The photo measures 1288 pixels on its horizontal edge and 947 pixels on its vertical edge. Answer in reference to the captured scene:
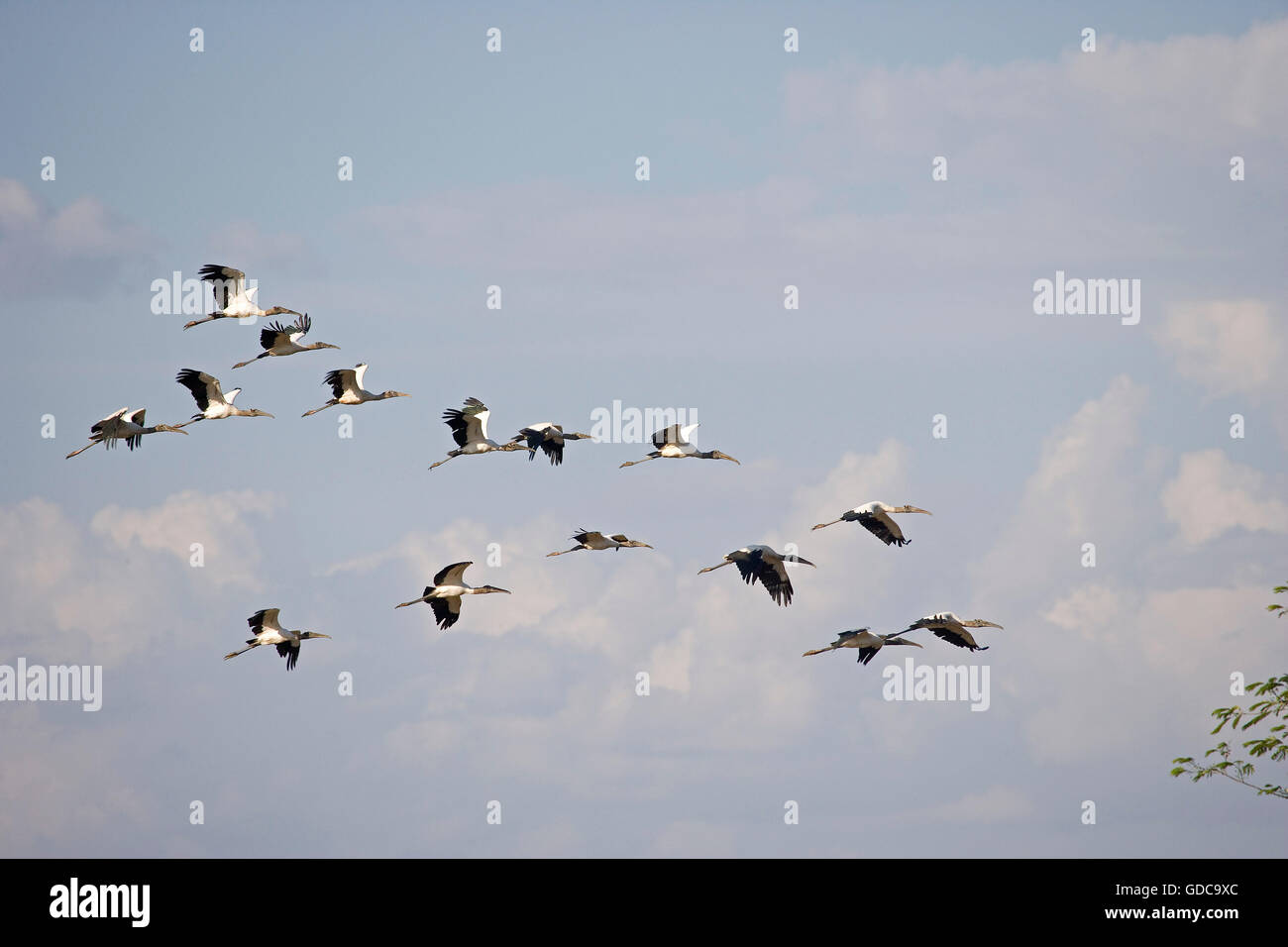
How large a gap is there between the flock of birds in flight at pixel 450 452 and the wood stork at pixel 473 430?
0.03 m

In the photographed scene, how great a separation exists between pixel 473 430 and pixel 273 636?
7.48 metres

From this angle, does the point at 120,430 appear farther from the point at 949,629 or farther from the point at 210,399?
the point at 949,629

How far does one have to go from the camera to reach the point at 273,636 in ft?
155

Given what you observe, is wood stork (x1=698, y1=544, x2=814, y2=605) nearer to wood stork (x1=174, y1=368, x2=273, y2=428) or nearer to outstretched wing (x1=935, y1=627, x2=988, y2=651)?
outstretched wing (x1=935, y1=627, x2=988, y2=651)

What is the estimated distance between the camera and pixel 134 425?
49.7 m

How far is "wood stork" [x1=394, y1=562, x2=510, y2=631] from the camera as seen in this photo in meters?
46.0

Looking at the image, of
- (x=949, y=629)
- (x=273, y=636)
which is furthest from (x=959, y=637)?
(x=273, y=636)

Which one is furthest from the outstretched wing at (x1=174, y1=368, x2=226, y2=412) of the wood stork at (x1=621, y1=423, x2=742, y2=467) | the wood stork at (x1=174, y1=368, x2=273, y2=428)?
the wood stork at (x1=621, y1=423, x2=742, y2=467)

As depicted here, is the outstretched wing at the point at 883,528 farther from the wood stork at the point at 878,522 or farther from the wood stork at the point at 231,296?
the wood stork at the point at 231,296

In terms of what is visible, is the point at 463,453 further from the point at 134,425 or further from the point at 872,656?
the point at 872,656

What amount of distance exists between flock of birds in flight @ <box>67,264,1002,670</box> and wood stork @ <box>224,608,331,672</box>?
0.08 ft
